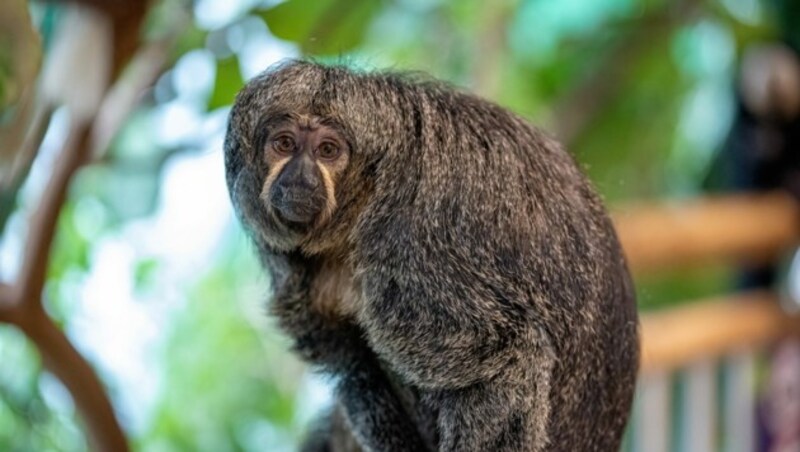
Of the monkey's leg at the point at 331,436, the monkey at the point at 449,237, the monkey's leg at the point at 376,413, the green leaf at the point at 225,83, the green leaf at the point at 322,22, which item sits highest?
the green leaf at the point at 322,22

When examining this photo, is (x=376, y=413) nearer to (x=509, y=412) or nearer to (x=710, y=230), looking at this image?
(x=509, y=412)

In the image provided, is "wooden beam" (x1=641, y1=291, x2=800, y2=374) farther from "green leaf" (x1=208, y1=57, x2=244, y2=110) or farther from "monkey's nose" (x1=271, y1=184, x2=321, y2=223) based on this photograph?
"monkey's nose" (x1=271, y1=184, x2=321, y2=223)

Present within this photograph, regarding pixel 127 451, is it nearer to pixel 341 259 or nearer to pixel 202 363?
pixel 341 259

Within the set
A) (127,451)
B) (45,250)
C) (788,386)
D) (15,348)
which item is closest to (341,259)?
(45,250)

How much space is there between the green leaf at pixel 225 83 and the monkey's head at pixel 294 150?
63 cm

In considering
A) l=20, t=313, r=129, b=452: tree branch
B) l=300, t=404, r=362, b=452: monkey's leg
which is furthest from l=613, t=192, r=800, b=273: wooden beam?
l=20, t=313, r=129, b=452: tree branch

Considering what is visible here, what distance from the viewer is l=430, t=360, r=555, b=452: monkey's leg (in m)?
1.77

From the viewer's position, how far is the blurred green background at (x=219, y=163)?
2.65 metres

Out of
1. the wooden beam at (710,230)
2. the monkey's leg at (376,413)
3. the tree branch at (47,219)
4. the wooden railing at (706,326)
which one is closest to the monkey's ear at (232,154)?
the monkey's leg at (376,413)

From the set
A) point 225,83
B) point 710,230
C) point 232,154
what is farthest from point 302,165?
point 710,230

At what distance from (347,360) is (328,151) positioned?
45 cm

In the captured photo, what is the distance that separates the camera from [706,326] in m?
3.95

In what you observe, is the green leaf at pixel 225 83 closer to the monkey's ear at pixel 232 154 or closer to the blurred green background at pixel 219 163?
the blurred green background at pixel 219 163

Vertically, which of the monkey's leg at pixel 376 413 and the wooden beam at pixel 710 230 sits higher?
the wooden beam at pixel 710 230
